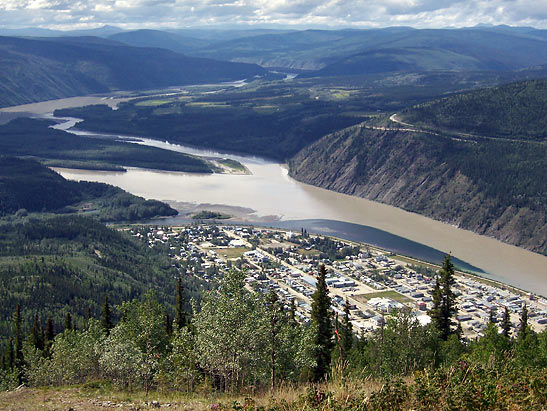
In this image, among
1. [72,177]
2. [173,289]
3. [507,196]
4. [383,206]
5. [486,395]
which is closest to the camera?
[486,395]

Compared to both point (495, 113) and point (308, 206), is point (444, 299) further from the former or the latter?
point (495, 113)

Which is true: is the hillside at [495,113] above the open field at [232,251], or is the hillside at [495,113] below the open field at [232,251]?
A: above

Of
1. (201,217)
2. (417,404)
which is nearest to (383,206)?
(201,217)

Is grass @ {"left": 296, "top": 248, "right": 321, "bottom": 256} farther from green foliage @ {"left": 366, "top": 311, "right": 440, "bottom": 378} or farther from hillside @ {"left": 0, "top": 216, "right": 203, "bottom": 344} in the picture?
green foliage @ {"left": 366, "top": 311, "right": 440, "bottom": 378}

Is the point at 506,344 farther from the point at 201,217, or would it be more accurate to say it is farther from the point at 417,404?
the point at 201,217

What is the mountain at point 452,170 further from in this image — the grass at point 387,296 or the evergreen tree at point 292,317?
the evergreen tree at point 292,317

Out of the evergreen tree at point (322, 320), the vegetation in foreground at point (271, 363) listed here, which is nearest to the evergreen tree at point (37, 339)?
the vegetation in foreground at point (271, 363)
